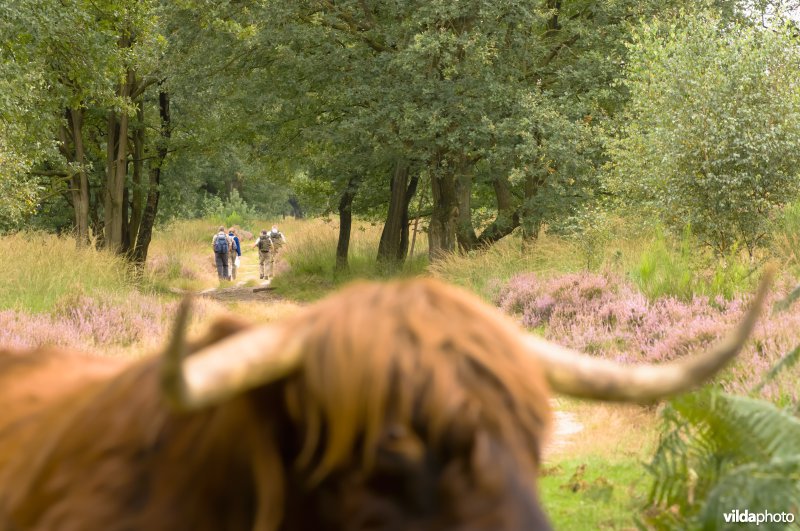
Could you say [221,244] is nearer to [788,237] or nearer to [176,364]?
[788,237]

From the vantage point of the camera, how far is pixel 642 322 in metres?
11.6

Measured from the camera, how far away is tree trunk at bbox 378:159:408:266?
2752 centimetres

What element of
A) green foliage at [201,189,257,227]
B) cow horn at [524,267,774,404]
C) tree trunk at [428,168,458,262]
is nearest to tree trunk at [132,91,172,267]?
tree trunk at [428,168,458,262]

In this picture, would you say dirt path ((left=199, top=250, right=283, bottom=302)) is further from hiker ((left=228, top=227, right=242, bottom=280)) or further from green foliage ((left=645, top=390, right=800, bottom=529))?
green foliage ((left=645, top=390, right=800, bottom=529))

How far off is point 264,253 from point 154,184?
394cm

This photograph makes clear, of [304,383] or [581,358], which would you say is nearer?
[304,383]

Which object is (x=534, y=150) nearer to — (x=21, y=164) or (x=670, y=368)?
(x=21, y=164)

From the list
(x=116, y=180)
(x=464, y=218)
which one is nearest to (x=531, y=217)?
(x=464, y=218)

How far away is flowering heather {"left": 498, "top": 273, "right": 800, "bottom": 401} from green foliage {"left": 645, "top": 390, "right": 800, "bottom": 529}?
1.80m

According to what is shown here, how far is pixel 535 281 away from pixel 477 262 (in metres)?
4.53

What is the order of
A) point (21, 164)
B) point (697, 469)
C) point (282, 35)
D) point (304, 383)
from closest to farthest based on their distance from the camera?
point (304, 383) → point (697, 469) → point (21, 164) → point (282, 35)

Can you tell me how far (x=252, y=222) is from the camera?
193 feet

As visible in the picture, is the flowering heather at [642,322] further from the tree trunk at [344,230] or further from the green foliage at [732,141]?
the tree trunk at [344,230]

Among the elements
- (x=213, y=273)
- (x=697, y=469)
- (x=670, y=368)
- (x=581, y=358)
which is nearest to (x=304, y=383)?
(x=581, y=358)
